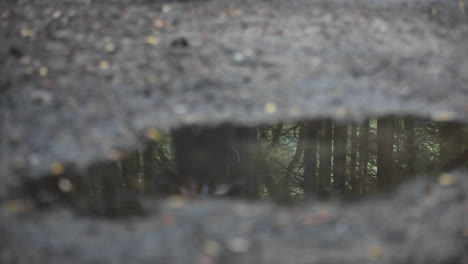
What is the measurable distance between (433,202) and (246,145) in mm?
3038

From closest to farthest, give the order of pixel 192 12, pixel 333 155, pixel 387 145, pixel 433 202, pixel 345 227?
pixel 345 227 < pixel 433 202 < pixel 192 12 < pixel 387 145 < pixel 333 155

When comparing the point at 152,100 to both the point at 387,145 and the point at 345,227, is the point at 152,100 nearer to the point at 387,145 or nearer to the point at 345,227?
the point at 345,227

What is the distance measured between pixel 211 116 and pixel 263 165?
14.4 feet

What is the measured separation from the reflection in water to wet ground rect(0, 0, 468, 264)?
32 millimetres

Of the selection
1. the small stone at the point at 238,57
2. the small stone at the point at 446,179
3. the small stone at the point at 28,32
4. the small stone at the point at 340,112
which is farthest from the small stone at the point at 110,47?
the small stone at the point at 446,179

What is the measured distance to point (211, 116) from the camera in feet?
14.1

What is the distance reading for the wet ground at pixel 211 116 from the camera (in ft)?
10.00

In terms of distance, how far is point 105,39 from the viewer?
5.27 meters

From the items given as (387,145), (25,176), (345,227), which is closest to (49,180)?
(25,176)

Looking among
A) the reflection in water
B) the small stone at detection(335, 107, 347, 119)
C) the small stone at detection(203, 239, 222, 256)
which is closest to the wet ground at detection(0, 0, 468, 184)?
the small stone at detection(335, 107, 347, 119)

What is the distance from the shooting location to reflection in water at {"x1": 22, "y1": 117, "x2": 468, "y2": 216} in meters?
3.79

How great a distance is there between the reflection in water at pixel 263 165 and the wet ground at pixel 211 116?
3 centimetres

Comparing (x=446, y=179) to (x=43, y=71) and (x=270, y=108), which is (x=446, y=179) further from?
(x=43, y=71)

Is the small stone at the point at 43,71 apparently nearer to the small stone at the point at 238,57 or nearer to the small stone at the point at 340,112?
the small stone at the point at 238,57
